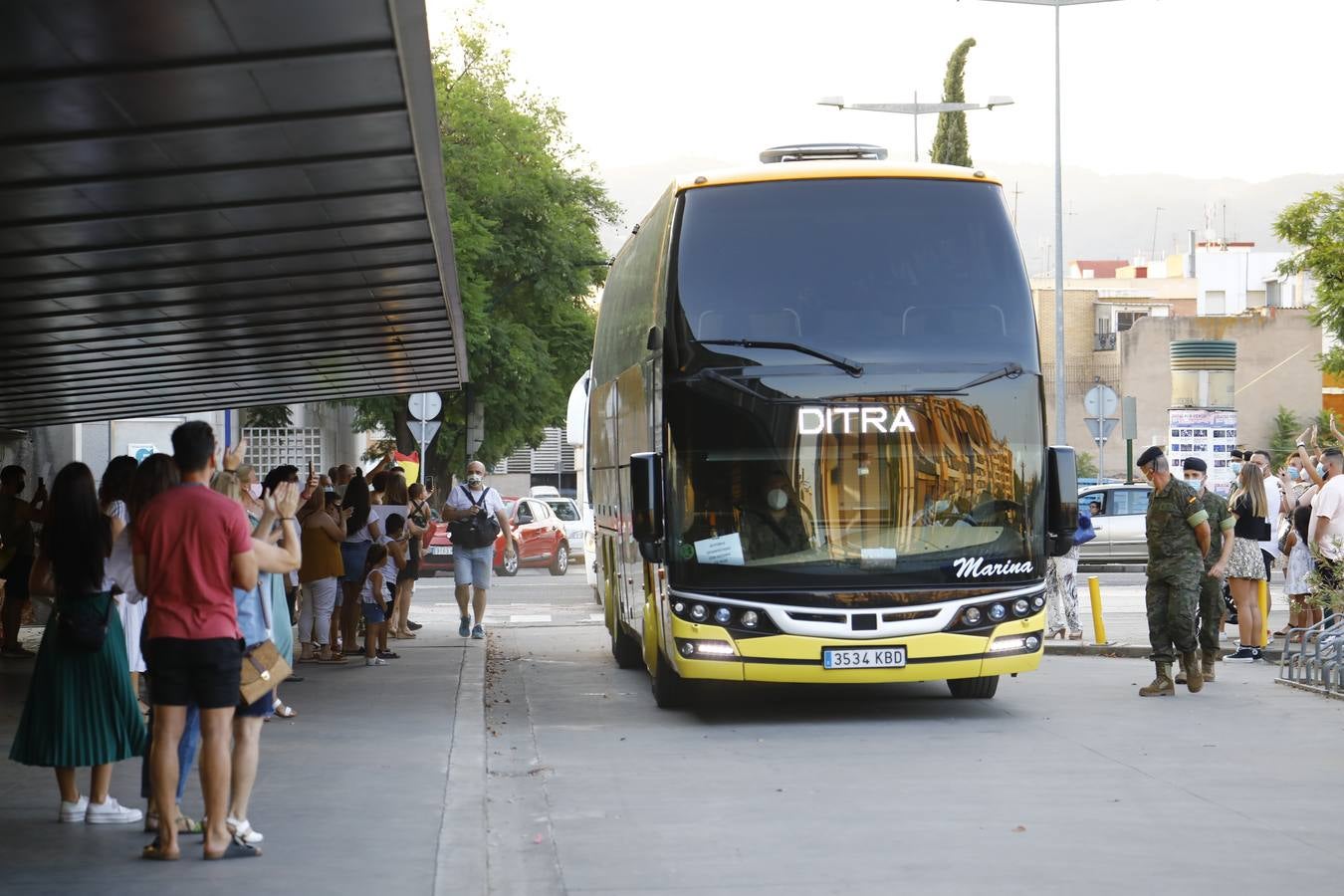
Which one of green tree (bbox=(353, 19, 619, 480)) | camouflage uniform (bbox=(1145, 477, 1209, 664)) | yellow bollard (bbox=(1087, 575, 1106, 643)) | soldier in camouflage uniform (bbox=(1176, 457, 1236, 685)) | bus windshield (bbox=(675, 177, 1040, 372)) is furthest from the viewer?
green tree (bbox=(353, 19, 619, 480))

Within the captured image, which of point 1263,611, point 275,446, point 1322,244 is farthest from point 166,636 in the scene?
point 275,446

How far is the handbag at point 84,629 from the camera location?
8.32 m

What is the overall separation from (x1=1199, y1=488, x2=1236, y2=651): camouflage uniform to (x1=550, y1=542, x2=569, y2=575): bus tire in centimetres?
2479

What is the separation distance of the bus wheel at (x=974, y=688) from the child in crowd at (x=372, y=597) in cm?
568

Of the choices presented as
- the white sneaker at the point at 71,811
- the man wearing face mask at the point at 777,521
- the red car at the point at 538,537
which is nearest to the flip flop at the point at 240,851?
the white sneaker at the point at 71,811

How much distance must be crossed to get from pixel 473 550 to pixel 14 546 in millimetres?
5026

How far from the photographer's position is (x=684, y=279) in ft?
43.6

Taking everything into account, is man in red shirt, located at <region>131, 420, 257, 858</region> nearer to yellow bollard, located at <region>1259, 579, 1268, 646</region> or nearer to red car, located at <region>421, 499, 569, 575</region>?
yellow bollard, located at <region>1259, 579, 1268, 646</region>

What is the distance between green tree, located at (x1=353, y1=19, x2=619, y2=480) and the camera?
46.3 meters

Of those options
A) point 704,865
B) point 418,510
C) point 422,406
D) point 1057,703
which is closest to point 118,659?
point 704,865

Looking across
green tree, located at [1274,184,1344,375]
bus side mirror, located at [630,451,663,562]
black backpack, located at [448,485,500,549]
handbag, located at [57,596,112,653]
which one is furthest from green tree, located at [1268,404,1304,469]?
handbag, located at [57,596,112,653]

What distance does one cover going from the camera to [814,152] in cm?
1525

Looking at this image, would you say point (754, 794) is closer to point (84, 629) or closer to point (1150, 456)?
point (84, 629)

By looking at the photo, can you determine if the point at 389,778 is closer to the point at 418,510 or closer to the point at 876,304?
the point at 876,304
